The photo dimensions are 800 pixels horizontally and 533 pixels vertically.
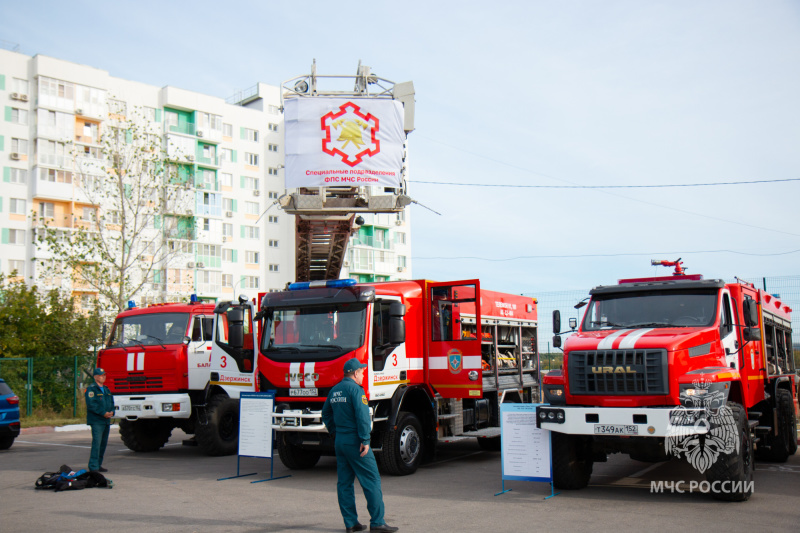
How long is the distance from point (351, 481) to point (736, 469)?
4.39 m

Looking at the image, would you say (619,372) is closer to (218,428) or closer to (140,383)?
(218,428)

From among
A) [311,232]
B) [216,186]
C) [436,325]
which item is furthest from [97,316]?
[216,186]

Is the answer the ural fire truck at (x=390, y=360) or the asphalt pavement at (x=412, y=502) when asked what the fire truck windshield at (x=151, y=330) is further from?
the ural fire truck at (x=390, y=360)

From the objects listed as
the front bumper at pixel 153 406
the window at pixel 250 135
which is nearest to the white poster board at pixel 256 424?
the front bumper at pixel 153 406

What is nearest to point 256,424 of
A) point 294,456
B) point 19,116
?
point 294,456

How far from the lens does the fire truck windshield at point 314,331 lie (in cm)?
1067

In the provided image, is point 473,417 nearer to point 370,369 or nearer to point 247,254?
point 370,369

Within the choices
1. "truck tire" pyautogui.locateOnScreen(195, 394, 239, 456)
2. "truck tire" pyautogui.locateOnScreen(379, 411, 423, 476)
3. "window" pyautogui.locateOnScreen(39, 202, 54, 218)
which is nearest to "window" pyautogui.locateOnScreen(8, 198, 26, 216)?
"window" pyautogui.locateOnScreen(39, 202, 54, 218)

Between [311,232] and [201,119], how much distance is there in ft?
141

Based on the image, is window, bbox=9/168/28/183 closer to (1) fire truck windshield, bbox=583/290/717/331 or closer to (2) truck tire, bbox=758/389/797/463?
(1) fire truck windshield, bbox=583/290/717/331

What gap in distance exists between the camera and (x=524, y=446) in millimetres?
9305

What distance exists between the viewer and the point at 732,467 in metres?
8.20

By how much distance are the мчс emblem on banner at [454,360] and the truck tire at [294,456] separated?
2.67 m

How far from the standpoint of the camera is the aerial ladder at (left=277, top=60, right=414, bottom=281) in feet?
43.2
